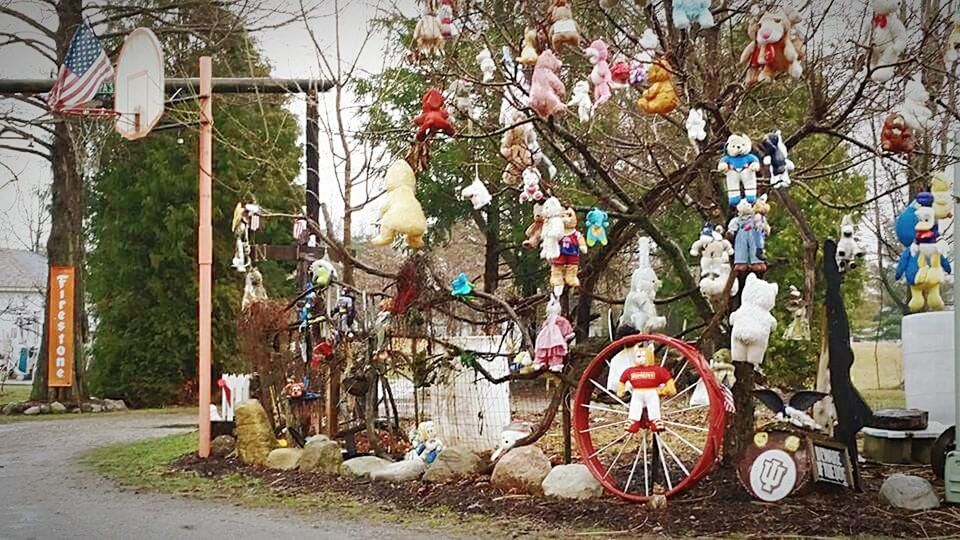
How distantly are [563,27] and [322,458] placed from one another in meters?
4.28

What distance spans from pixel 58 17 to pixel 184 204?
3.88 meters

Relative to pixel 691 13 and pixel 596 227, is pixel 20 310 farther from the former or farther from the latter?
pixel 691 13

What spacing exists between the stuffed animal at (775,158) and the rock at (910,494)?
202 centimetres

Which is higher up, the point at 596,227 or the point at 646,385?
the point at 596,227

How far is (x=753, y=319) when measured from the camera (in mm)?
6660

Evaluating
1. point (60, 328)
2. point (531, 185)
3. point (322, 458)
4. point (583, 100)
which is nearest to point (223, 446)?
point (322, 458)

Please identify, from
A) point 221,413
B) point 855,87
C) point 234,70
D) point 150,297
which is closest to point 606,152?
point 855,87

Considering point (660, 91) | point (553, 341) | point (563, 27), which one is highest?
point (563, 27)

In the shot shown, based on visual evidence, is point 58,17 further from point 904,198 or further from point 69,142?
point 904,198

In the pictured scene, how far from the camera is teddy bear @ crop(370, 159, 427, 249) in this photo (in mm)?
7629

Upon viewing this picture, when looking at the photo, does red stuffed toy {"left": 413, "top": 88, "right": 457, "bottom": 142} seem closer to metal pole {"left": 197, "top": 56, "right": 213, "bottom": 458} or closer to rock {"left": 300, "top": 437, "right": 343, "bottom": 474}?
rock {"left": 300, "top": 437, "right": 343, "bottom": 474}

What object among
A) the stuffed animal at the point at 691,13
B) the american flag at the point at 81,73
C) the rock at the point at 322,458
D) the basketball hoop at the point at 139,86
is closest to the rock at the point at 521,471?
the rock at the point at 322,458

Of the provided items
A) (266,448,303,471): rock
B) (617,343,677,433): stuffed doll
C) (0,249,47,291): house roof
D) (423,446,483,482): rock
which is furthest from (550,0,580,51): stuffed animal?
(0,249,47,291): house roof

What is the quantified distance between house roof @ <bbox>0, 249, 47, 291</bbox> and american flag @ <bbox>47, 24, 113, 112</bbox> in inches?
1037
